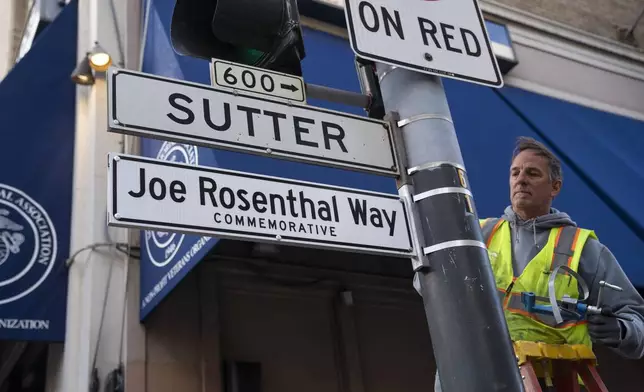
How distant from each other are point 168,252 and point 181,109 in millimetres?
2589

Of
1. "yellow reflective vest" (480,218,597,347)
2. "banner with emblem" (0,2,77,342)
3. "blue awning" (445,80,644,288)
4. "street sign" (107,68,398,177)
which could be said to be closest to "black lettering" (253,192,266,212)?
"street sign" (107,68,398,177)

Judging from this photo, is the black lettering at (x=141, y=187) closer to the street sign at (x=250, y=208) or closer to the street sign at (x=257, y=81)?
the street sign at (x=250, y=208)

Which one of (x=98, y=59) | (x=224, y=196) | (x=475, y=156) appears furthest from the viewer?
(x=475, y=156)

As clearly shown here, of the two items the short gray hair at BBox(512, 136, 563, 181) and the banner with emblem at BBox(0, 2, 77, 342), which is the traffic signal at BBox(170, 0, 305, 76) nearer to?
the short gray hair at BBox(512, 136, 563, 181)

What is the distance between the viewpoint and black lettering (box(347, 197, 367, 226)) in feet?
9.38

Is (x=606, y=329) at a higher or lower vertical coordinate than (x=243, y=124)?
lower

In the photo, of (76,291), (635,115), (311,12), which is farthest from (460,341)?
(635,115)

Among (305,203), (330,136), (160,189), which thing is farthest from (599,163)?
(160,189)

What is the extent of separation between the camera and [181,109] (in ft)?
9.36

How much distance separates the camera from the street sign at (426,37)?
9.73 ft

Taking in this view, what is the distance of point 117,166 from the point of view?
2627mm

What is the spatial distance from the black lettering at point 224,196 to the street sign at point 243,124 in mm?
209

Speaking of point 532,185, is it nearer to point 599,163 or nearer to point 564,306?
point 564,306

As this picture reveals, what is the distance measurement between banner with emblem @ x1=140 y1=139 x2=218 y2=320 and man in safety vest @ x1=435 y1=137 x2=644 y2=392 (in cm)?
198
